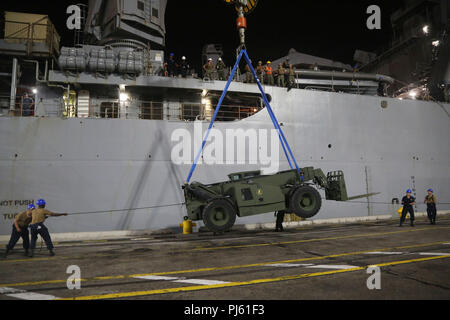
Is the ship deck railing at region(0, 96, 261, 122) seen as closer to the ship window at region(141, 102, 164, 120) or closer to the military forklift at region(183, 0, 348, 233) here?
Answer: the ship window at region(141, 102, 164, 120)

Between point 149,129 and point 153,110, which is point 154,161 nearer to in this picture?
point 149,129

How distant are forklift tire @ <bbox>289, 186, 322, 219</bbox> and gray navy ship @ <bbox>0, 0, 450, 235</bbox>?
6.64ft

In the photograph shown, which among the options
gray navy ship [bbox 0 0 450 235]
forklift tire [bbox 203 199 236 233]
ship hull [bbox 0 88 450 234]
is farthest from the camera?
gray navy ship [bbox 0 0 450 235]

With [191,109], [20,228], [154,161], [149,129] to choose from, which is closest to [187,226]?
[154,161]

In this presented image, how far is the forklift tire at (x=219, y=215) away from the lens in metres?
7.34

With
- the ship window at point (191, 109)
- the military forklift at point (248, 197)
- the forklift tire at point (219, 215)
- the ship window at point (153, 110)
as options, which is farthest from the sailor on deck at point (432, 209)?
the ship window at point (153, 110)

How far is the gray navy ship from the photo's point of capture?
10.2 m

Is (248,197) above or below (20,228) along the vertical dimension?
above

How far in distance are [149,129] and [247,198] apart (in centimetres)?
531

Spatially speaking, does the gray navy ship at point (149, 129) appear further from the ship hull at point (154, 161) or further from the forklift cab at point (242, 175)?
the forklift cab at point (242, 175)

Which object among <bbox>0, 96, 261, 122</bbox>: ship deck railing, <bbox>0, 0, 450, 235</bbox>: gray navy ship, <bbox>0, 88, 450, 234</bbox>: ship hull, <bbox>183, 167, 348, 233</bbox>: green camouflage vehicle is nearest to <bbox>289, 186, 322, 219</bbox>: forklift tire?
<bbox>183, 167, 348, 233</bbox>: green camouflage vehicle

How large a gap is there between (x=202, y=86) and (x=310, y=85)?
23.3 feet

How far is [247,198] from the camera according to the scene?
25.5 feet
